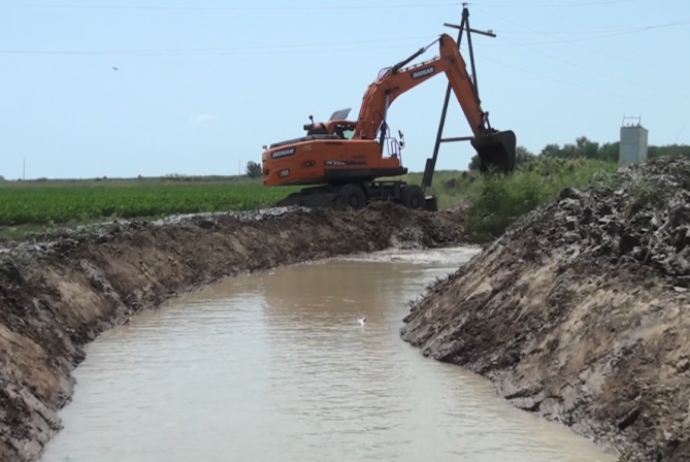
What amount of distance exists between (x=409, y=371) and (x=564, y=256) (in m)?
2.13

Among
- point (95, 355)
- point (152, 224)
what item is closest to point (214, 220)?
point (152, 224)

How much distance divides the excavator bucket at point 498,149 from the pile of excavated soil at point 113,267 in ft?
7.05

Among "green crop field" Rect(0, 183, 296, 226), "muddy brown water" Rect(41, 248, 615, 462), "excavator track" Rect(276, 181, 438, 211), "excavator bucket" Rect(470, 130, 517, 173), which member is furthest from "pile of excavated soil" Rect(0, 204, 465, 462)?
"green crop field" Rect(0, 183, 296, 226)

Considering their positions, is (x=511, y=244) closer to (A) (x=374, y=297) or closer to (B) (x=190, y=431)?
(A) (x=374, y=297)

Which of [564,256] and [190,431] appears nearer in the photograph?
[190,431]

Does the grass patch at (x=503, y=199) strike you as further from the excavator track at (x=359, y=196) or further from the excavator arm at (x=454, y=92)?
the excavator track at (x=359, y=196)

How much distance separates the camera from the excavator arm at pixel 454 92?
2634cm

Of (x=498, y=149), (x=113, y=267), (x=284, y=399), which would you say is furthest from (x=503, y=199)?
(x=284, y=399)

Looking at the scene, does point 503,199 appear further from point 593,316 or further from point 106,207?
point 593,316

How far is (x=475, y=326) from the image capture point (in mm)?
10445

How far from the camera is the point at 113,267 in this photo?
15023 millimetres

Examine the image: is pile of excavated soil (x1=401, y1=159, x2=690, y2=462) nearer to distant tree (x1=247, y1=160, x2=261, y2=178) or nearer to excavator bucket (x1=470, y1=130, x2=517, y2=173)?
excavator bucket (x1=470, y1=130, x2=517, y2=173)

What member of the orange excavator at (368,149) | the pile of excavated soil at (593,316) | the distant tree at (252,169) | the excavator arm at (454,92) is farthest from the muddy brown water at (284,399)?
the distant tree at (252,169)

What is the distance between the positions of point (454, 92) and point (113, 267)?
49.3ft
